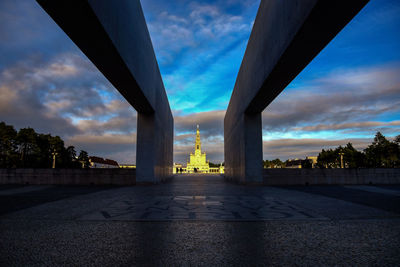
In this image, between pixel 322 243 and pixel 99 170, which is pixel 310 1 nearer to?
pixel 322 243

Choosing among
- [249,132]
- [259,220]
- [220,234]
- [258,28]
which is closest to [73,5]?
[220,234]

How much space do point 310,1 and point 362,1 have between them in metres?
1.29

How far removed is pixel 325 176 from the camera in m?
21.8

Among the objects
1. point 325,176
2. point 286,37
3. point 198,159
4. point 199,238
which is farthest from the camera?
point 198,159

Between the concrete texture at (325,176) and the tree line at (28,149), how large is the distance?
42.1 meters

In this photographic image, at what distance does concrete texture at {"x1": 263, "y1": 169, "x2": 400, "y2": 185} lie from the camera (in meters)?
21.4

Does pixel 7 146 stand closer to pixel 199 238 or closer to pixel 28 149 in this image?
pixel 28 149

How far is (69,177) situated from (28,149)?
119 feet

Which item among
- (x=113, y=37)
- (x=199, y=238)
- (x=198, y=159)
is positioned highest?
(x=113, y=37)

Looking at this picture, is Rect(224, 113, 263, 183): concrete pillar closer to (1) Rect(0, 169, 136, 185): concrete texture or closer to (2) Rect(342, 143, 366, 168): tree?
(1) Rect(0, 169, 136, 185): concrete texture

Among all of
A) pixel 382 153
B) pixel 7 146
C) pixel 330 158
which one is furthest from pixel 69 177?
pixel 330 158

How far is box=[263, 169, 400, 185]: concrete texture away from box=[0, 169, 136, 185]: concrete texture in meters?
12.0

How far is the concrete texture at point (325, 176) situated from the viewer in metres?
21.4

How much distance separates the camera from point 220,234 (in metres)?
5.13
